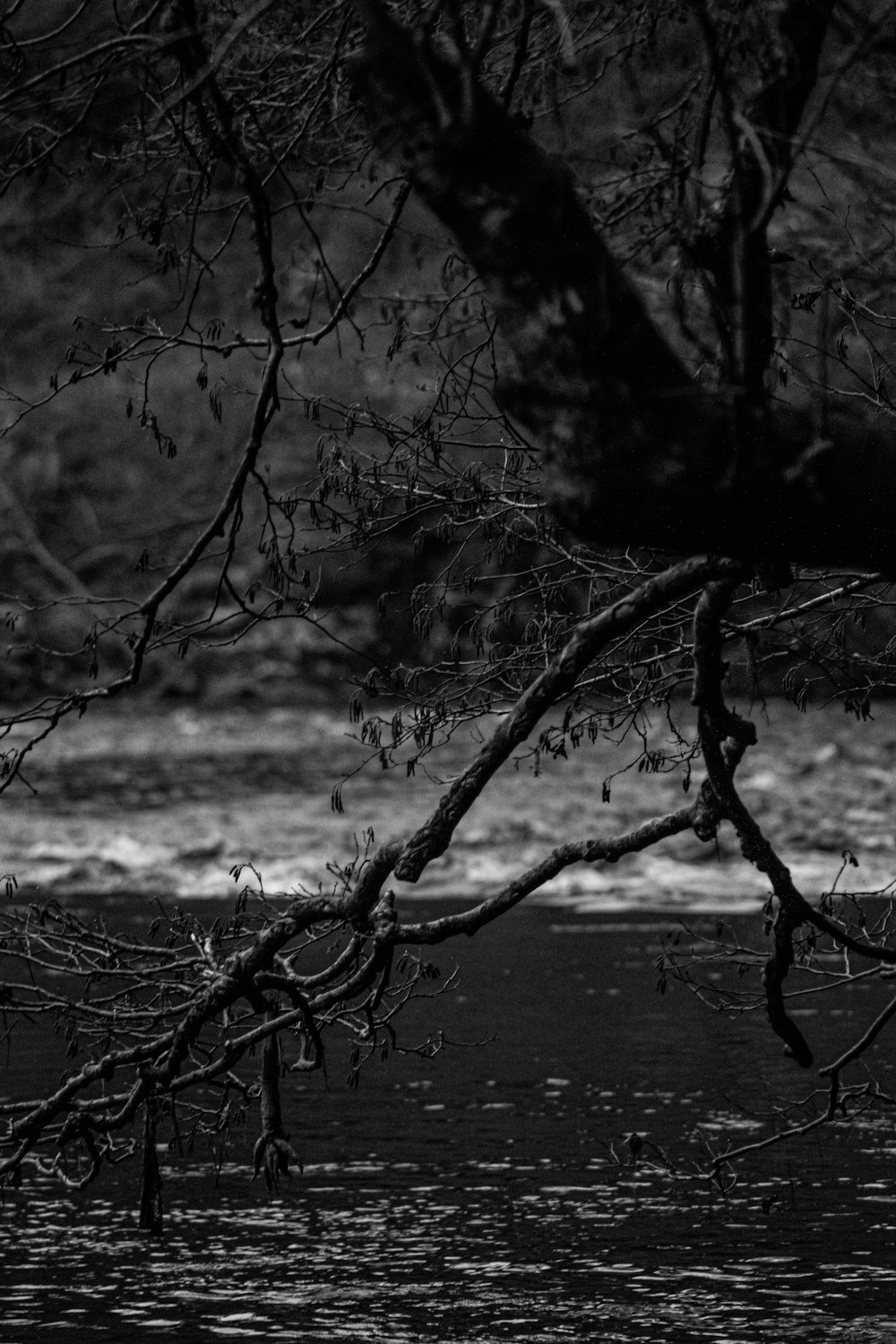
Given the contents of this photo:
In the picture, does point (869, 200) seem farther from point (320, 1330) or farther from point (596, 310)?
point (320, 1330)

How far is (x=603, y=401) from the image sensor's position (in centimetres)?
414

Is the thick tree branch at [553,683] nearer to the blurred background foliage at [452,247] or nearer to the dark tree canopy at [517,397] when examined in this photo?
the dark tree canopy at [517,397]

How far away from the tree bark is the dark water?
3028 millimetres

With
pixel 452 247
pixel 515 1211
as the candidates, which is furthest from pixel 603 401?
pixel 515 1211

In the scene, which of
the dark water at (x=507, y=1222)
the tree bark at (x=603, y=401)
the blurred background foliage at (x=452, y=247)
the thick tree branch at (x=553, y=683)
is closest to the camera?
the tree bark at (x=603, y=401)

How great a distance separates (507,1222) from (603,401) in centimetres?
422

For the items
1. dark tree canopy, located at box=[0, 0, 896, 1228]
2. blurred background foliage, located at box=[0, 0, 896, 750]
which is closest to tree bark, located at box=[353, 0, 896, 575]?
dark tree canopy, located at box=[0, 0, 896, 1228]

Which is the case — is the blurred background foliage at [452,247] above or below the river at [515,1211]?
above

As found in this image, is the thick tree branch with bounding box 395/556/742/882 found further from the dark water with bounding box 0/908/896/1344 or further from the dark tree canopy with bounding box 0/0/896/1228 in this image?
the dark water with bounding box 0/908/896/1344

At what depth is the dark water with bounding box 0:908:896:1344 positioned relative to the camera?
632 cm

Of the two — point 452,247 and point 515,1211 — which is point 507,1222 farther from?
point 452,247

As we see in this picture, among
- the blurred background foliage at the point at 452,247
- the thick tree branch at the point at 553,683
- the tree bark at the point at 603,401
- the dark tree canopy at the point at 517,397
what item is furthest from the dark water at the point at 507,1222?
the tree bark at the point at 603,401

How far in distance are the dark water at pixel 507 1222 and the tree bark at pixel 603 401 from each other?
119 inches

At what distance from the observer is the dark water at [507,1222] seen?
632 centimetres
